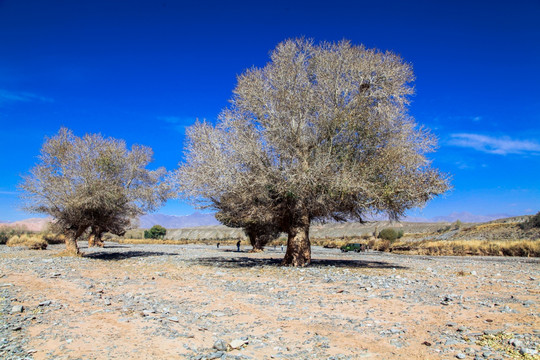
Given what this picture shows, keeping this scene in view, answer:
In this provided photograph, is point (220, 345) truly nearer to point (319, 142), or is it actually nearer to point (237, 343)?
point (237, 343)

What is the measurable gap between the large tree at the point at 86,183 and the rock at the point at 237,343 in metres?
19.3

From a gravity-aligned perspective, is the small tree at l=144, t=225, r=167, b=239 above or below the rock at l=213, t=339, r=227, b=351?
above

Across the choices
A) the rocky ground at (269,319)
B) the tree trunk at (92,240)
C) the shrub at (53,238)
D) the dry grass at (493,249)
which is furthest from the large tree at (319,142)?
the shrub at (53,238)

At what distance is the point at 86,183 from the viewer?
23000mm

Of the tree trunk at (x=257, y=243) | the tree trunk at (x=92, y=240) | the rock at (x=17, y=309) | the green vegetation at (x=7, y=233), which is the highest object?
the green vegetation at (x=7, y=233)

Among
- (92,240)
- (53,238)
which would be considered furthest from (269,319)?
(53,238)

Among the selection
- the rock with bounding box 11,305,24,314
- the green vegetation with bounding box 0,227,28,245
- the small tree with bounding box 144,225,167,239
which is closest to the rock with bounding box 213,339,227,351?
the rock with bounding box 11,305,24,314

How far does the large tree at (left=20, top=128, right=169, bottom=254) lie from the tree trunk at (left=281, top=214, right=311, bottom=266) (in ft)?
39.9

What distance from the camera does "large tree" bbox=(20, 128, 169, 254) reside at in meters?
22.9

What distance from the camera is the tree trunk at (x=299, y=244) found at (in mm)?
17828

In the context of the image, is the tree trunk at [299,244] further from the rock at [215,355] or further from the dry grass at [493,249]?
the dry grass at [493,249]

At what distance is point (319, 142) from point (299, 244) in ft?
16.9

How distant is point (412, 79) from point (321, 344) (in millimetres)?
14041

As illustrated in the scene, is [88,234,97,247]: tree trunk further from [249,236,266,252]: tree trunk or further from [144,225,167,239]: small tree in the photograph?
[144,225,167,239]: small tree
